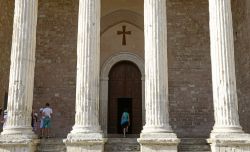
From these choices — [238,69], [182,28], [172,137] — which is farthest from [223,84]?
[182,28]

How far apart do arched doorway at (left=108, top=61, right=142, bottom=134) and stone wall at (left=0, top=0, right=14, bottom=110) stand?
200 inches

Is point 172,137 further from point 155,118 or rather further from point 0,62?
point 0,62

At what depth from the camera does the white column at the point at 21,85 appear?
12320 millimetres

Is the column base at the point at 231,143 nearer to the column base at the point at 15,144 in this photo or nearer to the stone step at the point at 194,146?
the stone step at the point at 194,146

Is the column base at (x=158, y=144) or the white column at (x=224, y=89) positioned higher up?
the white column at (x=224, y=89)

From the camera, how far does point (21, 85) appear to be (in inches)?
512

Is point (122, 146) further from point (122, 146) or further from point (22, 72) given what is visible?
point (22, 72)

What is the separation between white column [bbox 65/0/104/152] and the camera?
12.3 meters

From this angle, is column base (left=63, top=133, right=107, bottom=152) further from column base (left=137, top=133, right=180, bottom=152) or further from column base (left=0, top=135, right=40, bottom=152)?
column base (left=137, top=133, right=180, bottom=152)

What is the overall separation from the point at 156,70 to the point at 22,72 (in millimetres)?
4775

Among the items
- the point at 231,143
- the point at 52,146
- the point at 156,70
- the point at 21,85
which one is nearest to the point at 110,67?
→ the point at 156,70

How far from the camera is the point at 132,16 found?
18.9 m

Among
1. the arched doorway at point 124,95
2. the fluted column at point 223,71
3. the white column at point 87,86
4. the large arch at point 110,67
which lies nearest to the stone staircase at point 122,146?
the white column at point 87,86

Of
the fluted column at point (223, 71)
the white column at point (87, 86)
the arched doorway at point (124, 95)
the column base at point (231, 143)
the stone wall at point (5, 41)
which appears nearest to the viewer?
the column base at point (231, 143)
